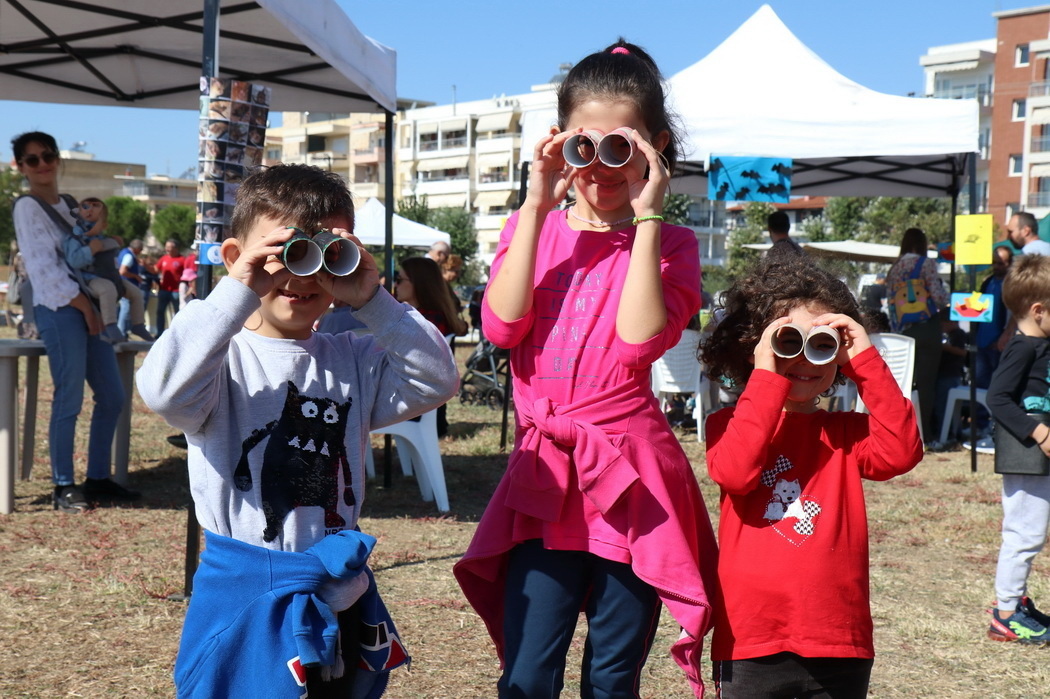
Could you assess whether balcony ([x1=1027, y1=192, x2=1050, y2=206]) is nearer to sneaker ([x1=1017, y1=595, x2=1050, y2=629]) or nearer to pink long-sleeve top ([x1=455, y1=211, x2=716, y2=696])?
sneaker ([x1=1017, y1=595, x2=1050, y2=629])

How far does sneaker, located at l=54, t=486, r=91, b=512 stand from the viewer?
18.4ft

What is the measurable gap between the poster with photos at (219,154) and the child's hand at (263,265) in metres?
2.26

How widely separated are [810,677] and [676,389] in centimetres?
675

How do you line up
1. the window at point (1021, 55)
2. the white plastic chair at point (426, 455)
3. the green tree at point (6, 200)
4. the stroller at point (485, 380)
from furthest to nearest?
the window at point (1021, 55), the green tree at point (6, 200), the stroller at point (485, 380), the white plastic chair at point (426, 455)

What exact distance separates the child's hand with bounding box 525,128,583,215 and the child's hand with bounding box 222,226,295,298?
49cm

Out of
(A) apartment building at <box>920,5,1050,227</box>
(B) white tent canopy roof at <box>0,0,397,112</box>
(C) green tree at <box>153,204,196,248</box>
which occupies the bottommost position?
(B) white tent canopy roof at <box>0,0,397,112</box>

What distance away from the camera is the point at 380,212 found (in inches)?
736

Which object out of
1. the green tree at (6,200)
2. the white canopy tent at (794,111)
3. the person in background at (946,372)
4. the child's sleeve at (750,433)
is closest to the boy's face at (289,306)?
the child's sleeve at (750,433)

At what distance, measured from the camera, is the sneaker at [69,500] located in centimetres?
560

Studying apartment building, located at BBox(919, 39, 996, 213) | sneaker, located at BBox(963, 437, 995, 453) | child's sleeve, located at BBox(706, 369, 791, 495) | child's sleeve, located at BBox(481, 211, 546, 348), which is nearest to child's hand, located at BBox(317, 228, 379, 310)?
child's sleeve, located at BBox(481, 211, 546, 348)

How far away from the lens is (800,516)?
6.88 ft

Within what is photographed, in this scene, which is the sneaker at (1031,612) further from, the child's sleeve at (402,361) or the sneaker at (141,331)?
the sneaker at (141,331)

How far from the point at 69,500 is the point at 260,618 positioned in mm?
4367

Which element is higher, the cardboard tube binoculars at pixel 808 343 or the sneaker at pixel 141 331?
the cardboard tube binoculars at pixel 808 343
